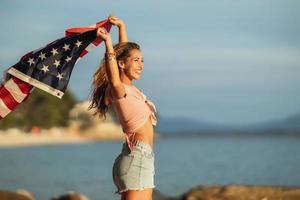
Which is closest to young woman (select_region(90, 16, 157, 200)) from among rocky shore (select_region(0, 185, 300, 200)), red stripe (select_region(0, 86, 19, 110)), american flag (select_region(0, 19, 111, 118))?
american flag (select_region(0, 19, 111, 118))

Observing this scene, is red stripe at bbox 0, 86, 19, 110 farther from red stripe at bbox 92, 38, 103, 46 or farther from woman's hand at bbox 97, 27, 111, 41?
woman's hand at bbox 97, 27, 111, 41

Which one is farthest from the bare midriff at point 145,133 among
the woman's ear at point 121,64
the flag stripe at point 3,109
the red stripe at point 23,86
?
the flag stripe at point 3,109

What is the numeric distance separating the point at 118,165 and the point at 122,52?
84 cm

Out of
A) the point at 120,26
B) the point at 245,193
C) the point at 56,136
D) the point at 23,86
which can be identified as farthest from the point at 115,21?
the point at 56,136

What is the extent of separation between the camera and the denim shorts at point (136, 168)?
4781 millimetres

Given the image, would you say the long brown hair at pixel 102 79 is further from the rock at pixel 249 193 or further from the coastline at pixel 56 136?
the coastline at pixel 56 136

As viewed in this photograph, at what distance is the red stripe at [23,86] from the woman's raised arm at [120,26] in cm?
81

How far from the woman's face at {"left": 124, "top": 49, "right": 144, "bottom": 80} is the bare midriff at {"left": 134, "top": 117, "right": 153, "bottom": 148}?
36 centimetres

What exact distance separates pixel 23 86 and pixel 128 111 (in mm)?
1007

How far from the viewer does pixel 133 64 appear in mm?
5016

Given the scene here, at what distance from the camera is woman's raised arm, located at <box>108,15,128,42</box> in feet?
17.2

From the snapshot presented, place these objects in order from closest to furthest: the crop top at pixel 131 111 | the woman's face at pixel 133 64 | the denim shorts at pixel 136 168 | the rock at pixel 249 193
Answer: the denim shorts at pixel 136 168
the crop top at pixel 131 111
the woman's face at pixel 133 64
the rock at pixel 249 193

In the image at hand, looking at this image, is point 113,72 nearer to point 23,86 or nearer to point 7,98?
point 23,86

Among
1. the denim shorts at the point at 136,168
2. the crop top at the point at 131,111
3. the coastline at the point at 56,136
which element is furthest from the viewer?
the coastline at the point at 56,136
